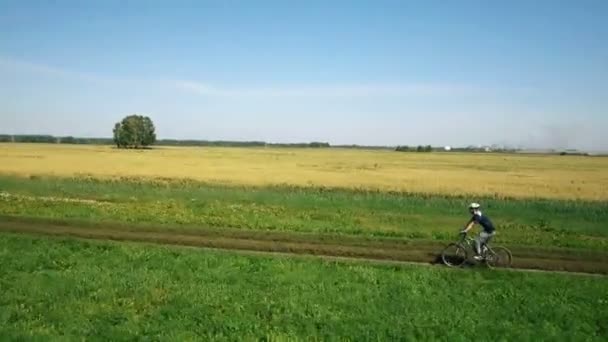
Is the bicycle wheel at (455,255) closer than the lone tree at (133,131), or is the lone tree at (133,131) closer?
the bicycle wheel at (455,255)

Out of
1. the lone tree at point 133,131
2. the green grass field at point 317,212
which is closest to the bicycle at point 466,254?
the green grass field at point 317,212

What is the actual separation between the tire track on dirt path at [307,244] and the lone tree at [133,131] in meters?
144

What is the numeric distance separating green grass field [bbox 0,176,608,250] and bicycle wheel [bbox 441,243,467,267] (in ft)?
15.0

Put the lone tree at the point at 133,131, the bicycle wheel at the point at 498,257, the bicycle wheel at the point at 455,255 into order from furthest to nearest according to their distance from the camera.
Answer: the lone tree at the point at 133,131 → the bicycle wheel at the point at 455,255 → the bicycle wheel at the point at 498,257

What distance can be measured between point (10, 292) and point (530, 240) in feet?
61.9

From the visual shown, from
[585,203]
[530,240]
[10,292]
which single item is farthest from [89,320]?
[585,203]

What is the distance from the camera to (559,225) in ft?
97.0

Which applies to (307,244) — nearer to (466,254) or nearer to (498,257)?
(466,254)

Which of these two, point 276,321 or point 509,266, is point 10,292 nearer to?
point 276,321

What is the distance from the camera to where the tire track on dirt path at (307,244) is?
1878 cm

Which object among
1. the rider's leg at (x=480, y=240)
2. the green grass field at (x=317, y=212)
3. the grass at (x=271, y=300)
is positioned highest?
the rider's leg at (x=480, y=240)

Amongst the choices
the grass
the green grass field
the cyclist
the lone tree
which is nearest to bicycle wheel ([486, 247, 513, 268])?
the cyclist

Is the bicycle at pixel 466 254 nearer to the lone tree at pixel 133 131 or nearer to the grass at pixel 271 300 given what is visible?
the grass at pixel 271 300

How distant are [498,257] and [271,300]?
29.6ft
